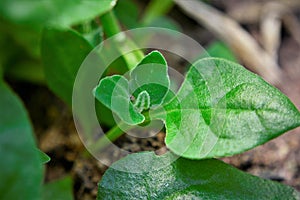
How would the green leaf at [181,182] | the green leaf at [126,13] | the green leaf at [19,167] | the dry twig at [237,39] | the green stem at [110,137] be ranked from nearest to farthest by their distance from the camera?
the green leaf at [19,167] → the green leaf at [181,182] → the green stem at [110,137] → the green leaf at [126,13] → the dry twig at [237,39]

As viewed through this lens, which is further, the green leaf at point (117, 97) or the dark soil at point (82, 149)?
the dark soil at point (82, 149)

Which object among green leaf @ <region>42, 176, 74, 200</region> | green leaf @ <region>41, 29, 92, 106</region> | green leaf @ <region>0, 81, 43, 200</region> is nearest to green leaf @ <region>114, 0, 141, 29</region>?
green leaf @ <region>41, 29, 92, 106</region>

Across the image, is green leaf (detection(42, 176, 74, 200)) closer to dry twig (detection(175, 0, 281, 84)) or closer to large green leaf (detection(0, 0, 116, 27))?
large green leaf (detection(0, 0, 116, 27))

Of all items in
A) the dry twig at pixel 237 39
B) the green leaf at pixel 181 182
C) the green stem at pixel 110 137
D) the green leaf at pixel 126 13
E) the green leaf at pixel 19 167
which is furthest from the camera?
the dry twig at pixel 237 39

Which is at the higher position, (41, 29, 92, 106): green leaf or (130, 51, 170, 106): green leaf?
(130, 51, 170, 106): green leaf

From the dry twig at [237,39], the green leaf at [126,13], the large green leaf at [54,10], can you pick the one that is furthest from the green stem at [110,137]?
the dry twig at [237,39]

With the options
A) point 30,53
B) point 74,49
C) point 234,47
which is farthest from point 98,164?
point 234,47

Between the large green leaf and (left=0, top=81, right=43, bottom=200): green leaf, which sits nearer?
(left=0, top=81, right=43, bottom=200): green leaf

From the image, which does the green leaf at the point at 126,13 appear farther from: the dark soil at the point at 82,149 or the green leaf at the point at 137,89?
the green leaf at the point at 137,89

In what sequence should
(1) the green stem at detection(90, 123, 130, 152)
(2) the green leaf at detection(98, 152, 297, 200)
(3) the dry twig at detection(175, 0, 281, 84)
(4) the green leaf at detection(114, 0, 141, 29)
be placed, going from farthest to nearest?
(3) the dry twig at detection(175, 0, 281, 84)
(4) the green leaf at detection(114, 0, 141, 29)
(1) the green stem at detection(90, 123, 130, 152)
(2) the green leaf at detection(98, 152, 297, 200)
